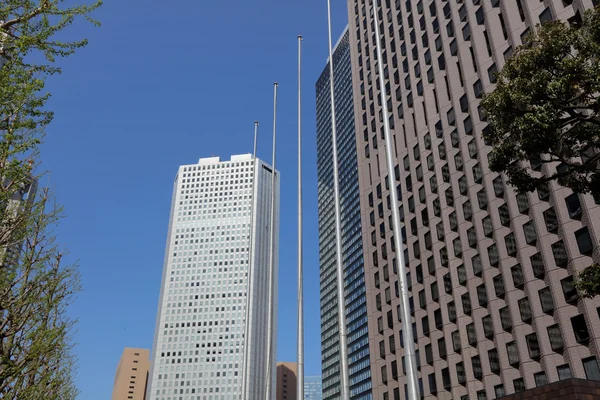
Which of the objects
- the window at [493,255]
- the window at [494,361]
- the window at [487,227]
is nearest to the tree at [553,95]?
the window at [493,255]

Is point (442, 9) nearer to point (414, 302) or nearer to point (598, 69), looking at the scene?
point (414, 302)

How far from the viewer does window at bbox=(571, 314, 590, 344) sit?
3488 cm

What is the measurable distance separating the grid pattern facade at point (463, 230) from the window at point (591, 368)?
0.24 ft

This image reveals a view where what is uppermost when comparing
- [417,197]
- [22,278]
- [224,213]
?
[224,213]

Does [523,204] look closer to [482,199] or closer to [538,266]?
[482,199]

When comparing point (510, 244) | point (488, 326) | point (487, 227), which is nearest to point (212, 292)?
point (487, 227)

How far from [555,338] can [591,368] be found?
3.39 meters

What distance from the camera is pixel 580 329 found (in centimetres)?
3541

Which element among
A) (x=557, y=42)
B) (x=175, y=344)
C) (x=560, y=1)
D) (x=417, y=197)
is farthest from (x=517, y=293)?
(x=175, y=344)

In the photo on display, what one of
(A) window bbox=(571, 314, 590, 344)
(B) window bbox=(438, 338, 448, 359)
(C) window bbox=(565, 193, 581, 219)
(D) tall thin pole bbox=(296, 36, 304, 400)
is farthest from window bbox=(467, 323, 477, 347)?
(D) tall thin pole bbox=(296, 36, 304, 400)

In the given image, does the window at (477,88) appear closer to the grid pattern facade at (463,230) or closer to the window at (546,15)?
the grid pattern facade at (463,230)

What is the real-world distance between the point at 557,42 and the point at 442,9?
43.2 m

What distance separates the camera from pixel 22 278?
21.1m

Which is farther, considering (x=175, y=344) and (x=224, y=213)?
(x=224, y=213)
